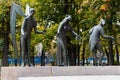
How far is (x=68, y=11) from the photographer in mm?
36094

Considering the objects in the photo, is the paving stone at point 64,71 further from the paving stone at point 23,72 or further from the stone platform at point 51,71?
the paving stone at point 23,72

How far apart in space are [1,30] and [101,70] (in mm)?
22386

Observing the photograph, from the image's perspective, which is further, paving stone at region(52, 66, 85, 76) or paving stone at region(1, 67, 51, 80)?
paving stone at region(52, 66, 85, 76)

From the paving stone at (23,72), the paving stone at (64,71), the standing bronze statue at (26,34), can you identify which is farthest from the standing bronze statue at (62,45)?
the standing bronze statue at (26,34)

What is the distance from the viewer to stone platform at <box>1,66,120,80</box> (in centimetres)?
1661

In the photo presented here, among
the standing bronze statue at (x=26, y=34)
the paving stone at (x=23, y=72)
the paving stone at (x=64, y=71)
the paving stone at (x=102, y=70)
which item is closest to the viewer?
the paving stone at (x=23, y=72)

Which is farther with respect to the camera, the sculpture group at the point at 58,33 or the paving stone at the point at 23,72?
the sculpture group at the point at 58,33

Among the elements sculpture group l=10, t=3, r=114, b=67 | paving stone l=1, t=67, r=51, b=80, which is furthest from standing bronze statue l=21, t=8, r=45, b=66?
paving stone l=1, t=67, r=51, b=80

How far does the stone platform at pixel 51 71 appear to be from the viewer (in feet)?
54.5

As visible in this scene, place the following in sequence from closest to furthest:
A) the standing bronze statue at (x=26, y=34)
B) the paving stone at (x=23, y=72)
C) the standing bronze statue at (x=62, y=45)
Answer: the paving stone at (x=23, y=72)
the standing bronze statue at (x=26, y=34)
the standing bronze statue at (x=62, y=45)

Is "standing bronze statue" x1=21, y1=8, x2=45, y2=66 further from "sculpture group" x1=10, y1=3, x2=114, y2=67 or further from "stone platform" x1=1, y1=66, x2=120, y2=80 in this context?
"stone platform" x1=1, y1=66, x2=120, y2=80

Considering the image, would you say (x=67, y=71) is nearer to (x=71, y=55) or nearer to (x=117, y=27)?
(x=117, y=27)

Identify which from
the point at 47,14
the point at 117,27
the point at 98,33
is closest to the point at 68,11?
the point at 47,14

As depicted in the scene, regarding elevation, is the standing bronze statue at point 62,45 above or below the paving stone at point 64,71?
above
